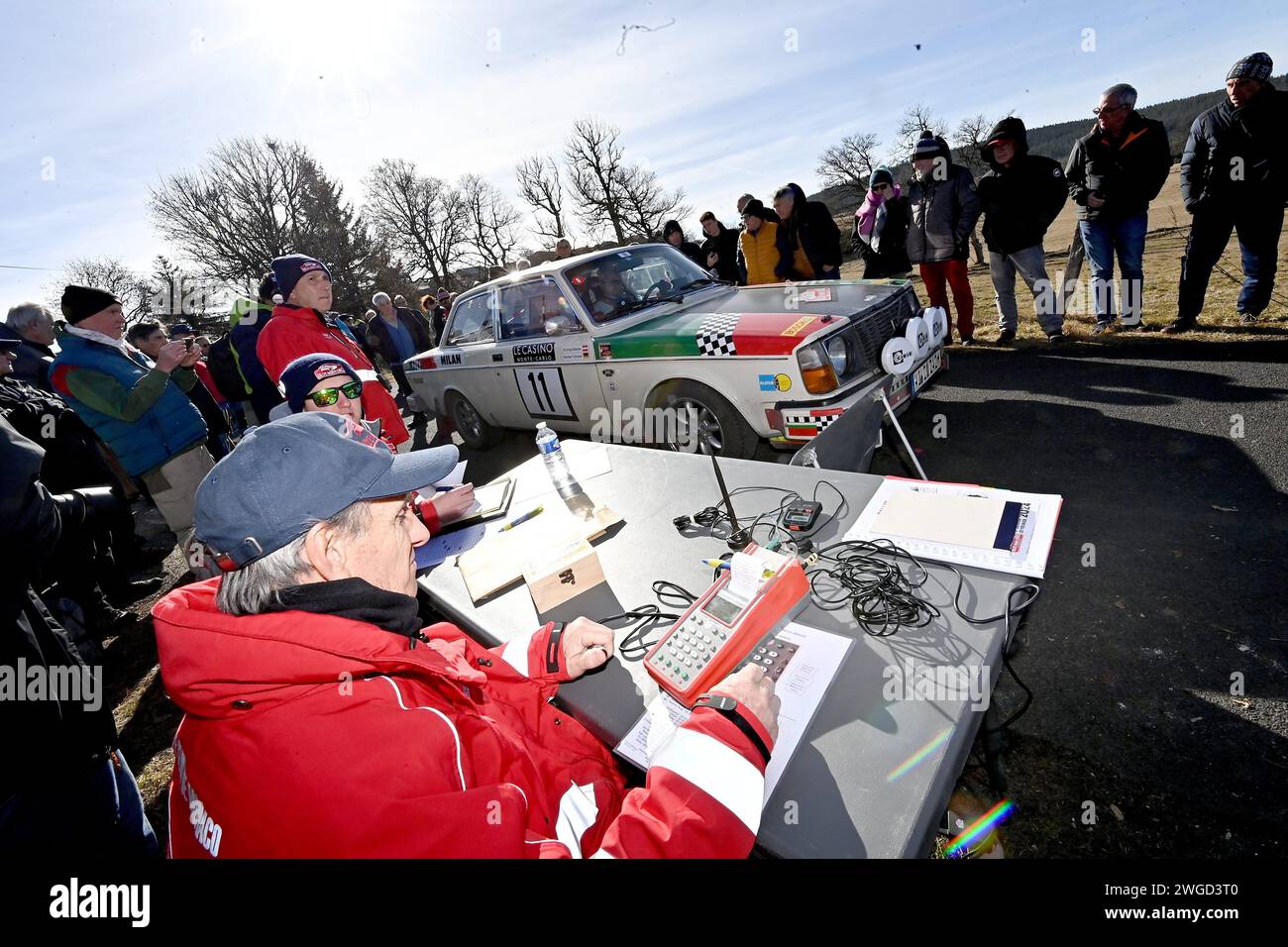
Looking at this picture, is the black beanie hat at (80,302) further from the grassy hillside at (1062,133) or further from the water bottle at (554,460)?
the grassy hillside at (1062,133)

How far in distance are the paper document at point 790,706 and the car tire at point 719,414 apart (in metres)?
2.60

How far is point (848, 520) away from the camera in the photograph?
2051mm

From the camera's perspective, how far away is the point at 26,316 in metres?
5.59

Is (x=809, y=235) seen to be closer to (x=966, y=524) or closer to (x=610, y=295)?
(x=610, y=295)

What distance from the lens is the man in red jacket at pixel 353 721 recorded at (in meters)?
0.94

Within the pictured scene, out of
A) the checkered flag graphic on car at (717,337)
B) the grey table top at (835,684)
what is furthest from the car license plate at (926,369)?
the grey table top at (835,684)

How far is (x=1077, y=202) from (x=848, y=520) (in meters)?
6.22

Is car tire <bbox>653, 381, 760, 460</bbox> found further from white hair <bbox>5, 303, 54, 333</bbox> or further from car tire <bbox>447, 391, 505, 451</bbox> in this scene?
white hair <bbox>5, 303, 54, 333</bbox>

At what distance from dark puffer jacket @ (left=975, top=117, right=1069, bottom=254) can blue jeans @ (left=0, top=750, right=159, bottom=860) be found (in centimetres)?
805

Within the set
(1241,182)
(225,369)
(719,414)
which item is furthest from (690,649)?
(225,369)

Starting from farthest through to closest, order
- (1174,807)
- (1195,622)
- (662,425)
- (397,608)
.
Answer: (662,425)
(1195,622)
(1174,807)
(397,608)
